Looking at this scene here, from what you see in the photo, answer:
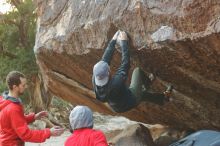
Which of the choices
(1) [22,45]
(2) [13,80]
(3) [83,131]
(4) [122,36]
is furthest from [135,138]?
(1) [22,45]

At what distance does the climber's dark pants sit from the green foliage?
1355cm

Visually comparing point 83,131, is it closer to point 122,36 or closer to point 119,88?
point 119,88

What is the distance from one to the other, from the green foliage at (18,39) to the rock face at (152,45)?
11020 millimetres

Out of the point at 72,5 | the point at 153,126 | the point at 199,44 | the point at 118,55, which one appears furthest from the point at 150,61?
the point at 153,126

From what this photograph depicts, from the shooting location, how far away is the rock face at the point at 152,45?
5.84 m

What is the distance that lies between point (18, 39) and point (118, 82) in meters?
15.2

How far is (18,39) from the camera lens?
20.8 metres

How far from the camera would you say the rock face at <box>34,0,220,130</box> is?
5.84 metres

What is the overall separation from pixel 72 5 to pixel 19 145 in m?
2.71

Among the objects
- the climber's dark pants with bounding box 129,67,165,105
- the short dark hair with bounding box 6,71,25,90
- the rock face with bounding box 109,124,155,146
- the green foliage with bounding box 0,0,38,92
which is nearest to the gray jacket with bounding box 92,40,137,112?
the climber's dark pants with bounding box 129,67,165,105

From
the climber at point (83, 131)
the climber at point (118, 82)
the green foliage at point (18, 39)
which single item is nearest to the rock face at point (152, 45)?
the climber at point (118, 82)

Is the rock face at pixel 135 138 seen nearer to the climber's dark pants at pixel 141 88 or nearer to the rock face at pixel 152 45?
the rock face at pixel 152 45

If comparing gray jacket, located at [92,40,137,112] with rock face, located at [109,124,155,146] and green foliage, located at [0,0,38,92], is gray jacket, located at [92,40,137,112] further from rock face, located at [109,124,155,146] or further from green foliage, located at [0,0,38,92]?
green foliage, located at [0,0,38,92]

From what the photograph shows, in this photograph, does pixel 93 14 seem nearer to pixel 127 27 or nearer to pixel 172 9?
pixel 127 27
